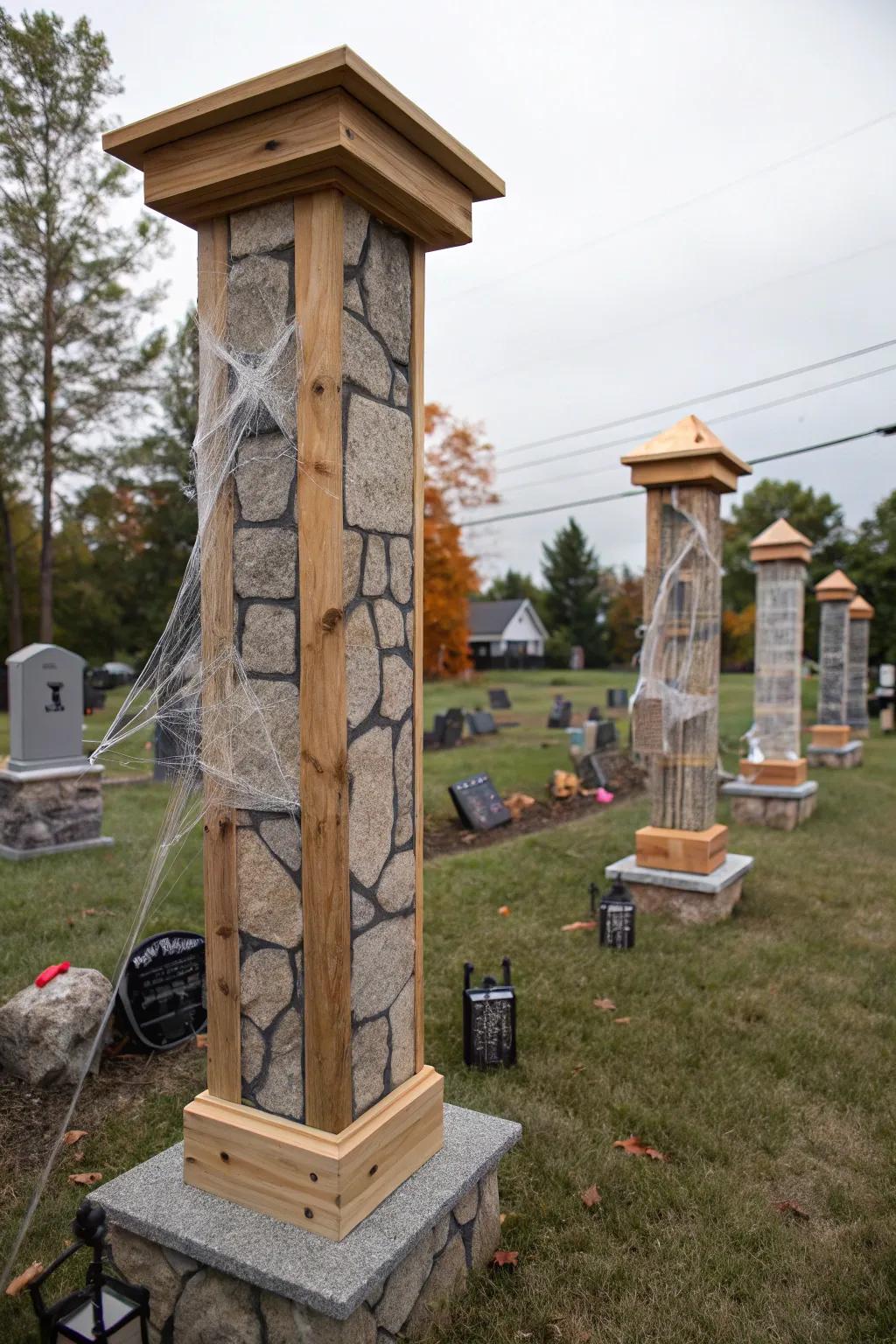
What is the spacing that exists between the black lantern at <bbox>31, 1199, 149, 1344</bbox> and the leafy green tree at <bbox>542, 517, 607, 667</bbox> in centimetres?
5061

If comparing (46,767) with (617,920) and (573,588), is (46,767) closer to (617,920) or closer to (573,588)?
(617,920)

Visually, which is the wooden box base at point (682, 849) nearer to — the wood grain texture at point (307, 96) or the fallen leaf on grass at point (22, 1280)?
the fallen leaf on grass at point (22, 1280)

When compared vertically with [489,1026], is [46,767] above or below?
above

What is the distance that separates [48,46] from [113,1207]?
16206 mm

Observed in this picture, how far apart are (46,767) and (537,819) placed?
5.00 m

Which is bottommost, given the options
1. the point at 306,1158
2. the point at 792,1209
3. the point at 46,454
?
the point at 792,1209

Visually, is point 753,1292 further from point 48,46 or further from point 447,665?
point 447,665

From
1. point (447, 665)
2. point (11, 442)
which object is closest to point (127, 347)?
point (11, 442)

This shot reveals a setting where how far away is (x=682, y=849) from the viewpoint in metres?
5.74

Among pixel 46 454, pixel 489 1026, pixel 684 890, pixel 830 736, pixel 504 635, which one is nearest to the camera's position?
pixel 489 1026

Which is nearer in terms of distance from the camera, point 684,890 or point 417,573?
point 417,573

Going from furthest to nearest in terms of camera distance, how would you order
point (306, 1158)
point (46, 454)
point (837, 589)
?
point (46, 454)
point (837, 589)
point (306, 1158)

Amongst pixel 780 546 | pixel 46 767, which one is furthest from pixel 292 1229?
pixel 780 546

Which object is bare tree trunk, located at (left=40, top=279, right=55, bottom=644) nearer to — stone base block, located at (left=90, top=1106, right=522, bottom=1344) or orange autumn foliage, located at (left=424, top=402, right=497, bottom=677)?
orange autumn foliage, located at (left=424, top=402, right=497, bottom=677)
